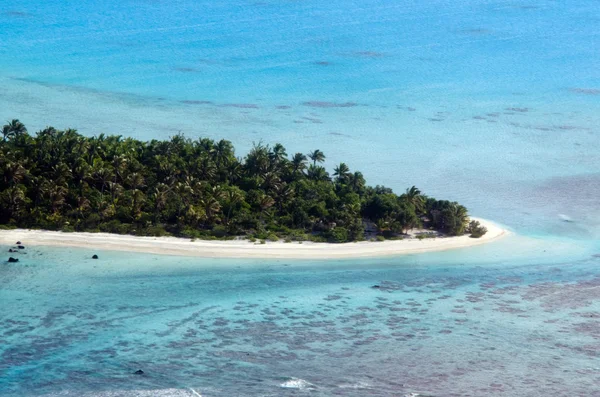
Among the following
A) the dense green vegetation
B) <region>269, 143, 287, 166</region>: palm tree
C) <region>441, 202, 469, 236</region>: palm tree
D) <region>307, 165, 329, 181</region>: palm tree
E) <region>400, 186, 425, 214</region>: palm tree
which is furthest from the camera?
<region>307, 165, 329, 181</region>: palm tree

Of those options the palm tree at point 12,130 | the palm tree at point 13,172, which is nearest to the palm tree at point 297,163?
the palm tree at point 13,172

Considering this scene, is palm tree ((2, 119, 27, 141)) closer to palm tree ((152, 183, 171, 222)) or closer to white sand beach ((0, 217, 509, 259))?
white sand beach ((0, 217, 509, 259))

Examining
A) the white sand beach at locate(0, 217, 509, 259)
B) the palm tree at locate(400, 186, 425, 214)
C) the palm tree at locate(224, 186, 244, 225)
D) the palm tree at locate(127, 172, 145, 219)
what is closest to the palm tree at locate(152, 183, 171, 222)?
the palm tree at locate(127, 172, 145, 219)

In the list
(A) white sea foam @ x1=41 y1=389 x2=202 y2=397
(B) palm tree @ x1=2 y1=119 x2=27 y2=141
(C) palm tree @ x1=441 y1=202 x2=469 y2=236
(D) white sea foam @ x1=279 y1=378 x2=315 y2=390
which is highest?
(B) palm tree @ x1=2 y1=119 x2=27 y2=141

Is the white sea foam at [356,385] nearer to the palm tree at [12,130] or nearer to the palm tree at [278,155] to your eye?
the palm tree at [278,155]

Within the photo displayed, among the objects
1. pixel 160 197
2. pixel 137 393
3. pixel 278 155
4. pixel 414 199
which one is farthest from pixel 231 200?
pixel 137 393

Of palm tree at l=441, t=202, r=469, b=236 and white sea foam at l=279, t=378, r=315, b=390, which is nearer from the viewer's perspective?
white sea foam at l=279, t=378, r=315, b=390
